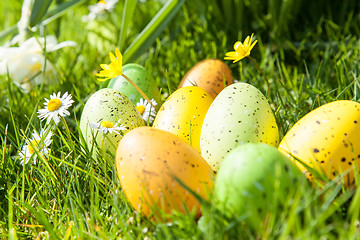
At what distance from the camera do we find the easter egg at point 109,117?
1273 mm

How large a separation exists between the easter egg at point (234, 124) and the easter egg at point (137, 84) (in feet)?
1.29

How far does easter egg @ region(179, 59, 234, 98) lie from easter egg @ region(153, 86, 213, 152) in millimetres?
199

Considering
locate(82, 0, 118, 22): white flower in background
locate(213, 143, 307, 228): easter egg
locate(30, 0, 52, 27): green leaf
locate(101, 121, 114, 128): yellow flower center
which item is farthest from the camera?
locate(82, 0, 118, 22): white flower in background

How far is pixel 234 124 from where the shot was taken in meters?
1.12

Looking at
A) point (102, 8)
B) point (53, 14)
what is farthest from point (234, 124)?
point (102, 8)

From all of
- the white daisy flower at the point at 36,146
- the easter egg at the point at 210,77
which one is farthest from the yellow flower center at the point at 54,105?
the easter egg at the point at 210,77

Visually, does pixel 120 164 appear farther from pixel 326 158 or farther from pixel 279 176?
pixel 326 158

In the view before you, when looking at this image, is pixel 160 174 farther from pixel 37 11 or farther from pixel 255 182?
pixel 37 11

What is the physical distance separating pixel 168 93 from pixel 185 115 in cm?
59

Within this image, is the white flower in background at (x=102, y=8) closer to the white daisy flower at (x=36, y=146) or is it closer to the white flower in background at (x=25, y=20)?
the white flower in background at (x=25, y=20)

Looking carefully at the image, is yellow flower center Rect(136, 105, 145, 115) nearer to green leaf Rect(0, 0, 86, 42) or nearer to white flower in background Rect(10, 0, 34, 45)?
white flower in background Rect(10, 0, 34, 45)

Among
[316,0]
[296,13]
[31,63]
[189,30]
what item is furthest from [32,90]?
[316,0]

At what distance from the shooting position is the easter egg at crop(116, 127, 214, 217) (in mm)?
999

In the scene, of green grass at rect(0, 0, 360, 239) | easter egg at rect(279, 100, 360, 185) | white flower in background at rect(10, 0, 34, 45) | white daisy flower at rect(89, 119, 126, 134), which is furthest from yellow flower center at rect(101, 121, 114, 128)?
→ white flower in background at rect(10, 0, 34, 45)
